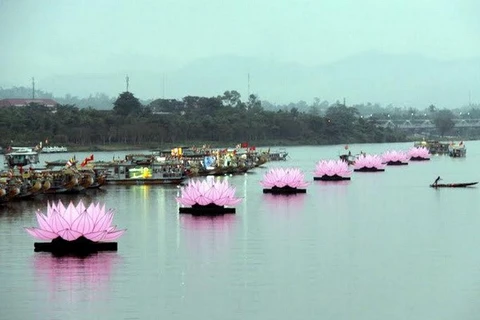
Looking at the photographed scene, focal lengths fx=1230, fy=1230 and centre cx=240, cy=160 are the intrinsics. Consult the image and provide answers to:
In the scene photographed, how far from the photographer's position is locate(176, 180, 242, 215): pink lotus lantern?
123 feet

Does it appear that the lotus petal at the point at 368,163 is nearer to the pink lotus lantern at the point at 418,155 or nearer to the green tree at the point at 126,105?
the pink lotus lantern at the point at 418,155

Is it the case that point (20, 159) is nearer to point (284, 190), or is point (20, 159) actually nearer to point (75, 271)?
point (284, 190)

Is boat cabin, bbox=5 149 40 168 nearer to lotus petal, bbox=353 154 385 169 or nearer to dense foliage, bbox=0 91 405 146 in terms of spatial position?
lotus petal, bbox=353 154 385 169

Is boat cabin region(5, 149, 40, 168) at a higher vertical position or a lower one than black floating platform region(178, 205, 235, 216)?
higher

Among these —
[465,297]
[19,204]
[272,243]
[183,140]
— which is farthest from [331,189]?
[183,140]

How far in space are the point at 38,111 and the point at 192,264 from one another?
9617 cm

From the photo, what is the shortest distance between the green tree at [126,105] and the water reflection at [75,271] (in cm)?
9953

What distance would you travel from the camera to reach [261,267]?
86.2 ft

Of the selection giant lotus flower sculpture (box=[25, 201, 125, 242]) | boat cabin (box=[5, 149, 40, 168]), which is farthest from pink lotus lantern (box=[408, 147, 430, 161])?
giant lotus flower sculpture (box=[25, 201, 125, 242])

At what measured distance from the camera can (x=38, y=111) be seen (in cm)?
12081

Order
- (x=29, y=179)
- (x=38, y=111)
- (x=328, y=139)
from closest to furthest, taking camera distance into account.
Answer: (x=29, y=179) → (x=38, y=111) → (x=328, y=139)

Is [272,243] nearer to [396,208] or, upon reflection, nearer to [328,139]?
[396,208]

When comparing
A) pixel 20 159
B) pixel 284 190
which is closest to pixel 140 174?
pixel 284 190

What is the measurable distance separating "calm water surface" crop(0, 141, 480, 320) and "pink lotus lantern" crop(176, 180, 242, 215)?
0.52 meters
